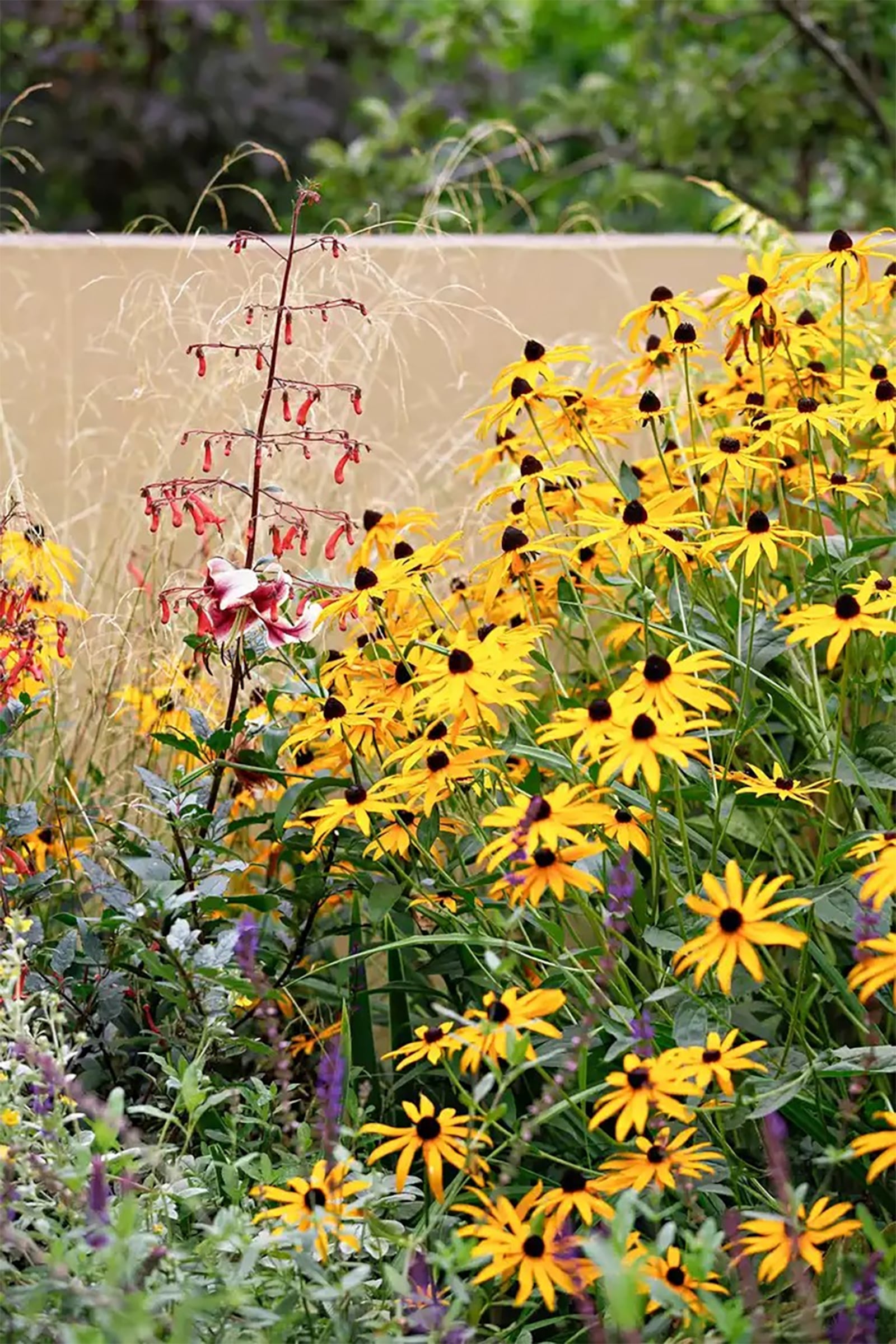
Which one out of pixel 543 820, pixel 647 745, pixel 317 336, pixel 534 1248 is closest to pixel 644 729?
pixel 647 745

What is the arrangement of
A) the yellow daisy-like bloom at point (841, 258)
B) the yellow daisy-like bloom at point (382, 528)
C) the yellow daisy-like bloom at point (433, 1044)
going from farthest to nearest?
the yellow daisy-like bloom at point (382, 528), the yellow daisy-like bloom at point (841, 258), the yellow daisy-like bloom at point (433, 1044)

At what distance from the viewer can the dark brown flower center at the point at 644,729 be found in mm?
1510

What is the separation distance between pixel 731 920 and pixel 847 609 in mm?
369

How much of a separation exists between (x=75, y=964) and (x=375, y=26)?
6148 mm

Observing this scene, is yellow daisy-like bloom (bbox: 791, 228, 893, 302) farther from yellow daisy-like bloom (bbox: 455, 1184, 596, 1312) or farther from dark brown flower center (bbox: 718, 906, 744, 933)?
yellow daisy-like bloom (bbox: 455, 1184, 596, 1312)

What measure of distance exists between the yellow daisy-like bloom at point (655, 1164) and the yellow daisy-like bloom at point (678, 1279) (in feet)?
0.21

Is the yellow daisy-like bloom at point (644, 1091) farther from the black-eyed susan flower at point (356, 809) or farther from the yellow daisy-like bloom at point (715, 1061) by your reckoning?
the black-eyed susan flower at point (356, 809)

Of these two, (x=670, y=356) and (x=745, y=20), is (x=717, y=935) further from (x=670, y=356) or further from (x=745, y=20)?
(x=745, y=20)

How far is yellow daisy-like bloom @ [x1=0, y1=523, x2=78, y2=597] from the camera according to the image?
7.07 ft

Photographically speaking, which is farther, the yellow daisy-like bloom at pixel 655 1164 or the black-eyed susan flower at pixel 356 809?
the black-eyed susan flower at pixel 356 809

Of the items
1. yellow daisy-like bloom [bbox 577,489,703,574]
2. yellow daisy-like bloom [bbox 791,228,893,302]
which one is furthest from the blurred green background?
yellow daisy-like bloom [bbox 577,489,703,574]

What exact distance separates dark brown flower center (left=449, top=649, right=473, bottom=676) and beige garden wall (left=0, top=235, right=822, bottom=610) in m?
1.27

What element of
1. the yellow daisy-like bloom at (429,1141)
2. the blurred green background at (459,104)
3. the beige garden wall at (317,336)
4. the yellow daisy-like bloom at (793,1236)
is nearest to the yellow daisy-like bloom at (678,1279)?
the yellow daisy-like bloom at (793,1236)

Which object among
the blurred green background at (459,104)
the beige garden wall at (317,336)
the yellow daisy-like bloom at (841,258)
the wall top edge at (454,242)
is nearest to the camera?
the yellow daisy-like bloom at (841,258)
